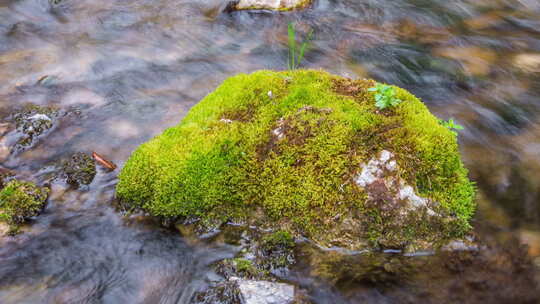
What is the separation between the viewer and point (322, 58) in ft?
26.7

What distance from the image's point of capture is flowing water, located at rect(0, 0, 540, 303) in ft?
12.6

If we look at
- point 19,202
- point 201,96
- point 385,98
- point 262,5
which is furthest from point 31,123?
Result: point 262,5

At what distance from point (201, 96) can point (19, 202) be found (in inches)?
132

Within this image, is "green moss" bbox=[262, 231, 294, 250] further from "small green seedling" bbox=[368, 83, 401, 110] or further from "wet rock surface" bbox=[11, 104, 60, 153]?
"wet rock surface" bbox=[11, 104, 60, 153]

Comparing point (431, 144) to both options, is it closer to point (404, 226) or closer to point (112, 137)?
point (404, 226)

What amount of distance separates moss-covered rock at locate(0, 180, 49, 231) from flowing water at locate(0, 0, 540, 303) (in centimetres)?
12

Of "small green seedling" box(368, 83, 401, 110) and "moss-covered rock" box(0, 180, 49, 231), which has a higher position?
"small green seedling" box(368, 83, 401, 110)

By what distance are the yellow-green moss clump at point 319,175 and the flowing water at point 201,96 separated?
36cm

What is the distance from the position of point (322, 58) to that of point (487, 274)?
17.6 feet

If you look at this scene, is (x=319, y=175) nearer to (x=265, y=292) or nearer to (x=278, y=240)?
(x=278, y=240)

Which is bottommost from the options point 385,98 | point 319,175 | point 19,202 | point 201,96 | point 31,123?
point 19,202

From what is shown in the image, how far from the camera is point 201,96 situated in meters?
6.93

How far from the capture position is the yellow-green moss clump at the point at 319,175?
3.91m

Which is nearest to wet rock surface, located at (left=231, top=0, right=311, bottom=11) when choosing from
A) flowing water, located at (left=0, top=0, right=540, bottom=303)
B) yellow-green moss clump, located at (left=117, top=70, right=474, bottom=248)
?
flowing water, located at (left=0, top=0, right=540, bottom=303)
